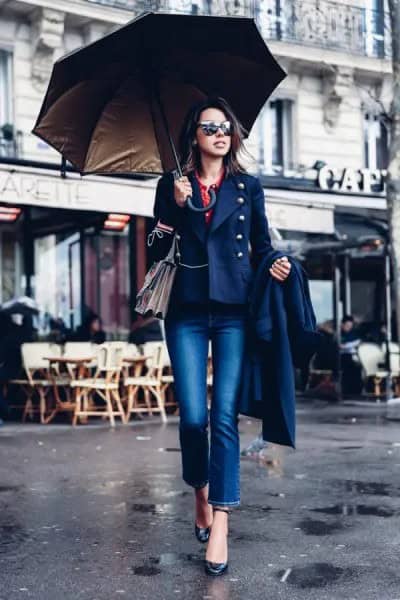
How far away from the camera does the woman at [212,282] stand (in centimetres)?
461

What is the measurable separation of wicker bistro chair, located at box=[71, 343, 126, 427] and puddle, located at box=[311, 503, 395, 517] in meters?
6.26

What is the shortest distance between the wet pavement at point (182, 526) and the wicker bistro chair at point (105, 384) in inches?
101

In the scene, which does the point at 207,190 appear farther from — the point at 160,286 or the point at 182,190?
the point at 160,286

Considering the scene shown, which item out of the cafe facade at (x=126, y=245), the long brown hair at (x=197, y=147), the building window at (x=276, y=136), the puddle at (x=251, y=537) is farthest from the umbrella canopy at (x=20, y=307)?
the long brown hair at (x=197, y=147)

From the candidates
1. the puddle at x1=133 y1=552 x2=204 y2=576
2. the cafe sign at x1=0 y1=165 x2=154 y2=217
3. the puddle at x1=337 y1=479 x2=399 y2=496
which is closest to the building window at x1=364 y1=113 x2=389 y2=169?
the cafe sign at x1=0 y1=165 x2=154 y2=217

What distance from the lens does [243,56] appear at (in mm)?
5590

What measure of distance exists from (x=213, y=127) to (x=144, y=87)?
1073 mm

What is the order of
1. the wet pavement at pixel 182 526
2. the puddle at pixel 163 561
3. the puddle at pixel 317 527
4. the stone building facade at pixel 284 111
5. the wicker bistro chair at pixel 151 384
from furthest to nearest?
the stone building facade at pixel 284 111 < the wicker bistro chair at pixel 151 384 < the puddle at pixel 317 527 < the puddle at pixel 163 561 < the wet pavement at pixel 182 526

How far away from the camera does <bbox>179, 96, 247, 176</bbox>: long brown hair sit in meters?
4.84

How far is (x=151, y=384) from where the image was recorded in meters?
12.9

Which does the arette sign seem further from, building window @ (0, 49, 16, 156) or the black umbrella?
the black umbrella

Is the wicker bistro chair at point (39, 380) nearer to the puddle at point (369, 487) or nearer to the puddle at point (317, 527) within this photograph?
the puddle at point (369, 487)

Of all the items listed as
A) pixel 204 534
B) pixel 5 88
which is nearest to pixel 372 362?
pixel 5 88

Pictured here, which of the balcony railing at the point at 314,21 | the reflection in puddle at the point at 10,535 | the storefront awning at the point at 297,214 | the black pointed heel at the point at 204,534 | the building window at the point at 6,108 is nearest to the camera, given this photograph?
the black pointed heel at the point at 204,534
